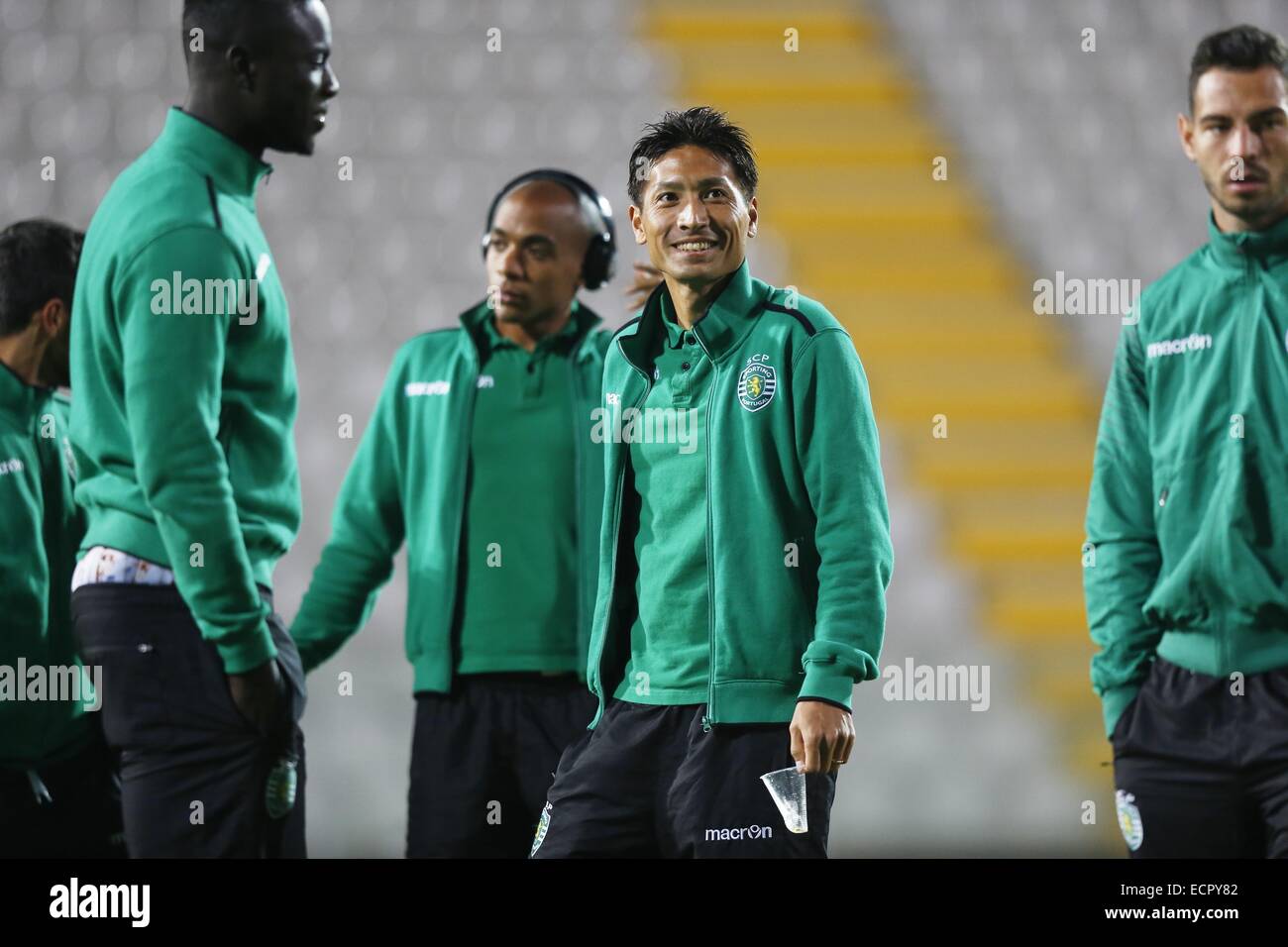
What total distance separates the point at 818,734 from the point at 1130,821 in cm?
67

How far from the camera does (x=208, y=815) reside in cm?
200

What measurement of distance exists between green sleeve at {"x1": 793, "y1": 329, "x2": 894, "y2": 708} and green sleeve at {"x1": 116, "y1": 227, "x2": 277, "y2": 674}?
705mm

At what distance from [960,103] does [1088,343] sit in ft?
2.78

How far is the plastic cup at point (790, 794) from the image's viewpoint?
5.80 feet

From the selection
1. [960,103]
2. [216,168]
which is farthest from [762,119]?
[216,168]

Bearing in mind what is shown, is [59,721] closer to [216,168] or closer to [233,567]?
[233,567]

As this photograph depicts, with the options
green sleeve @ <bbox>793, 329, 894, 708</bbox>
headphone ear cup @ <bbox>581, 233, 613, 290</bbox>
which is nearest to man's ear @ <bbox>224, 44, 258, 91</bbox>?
headphone ear cup @ <bbox>581, 233, 613, 290</bbox>

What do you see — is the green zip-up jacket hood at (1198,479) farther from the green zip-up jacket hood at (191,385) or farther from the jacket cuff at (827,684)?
the green zip-up jacket hood at (191,385)

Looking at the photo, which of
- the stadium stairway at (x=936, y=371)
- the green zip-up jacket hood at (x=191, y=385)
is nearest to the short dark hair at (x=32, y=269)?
the green zip-up jacket hood at (x=191, y=385)

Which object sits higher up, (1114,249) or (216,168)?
(1114,249)

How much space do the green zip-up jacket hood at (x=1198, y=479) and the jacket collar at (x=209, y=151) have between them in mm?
1254

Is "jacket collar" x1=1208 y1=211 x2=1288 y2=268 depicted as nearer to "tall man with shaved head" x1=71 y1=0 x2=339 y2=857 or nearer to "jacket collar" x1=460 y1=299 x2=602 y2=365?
"jacket collar" x1=460 y1=299 x2=602 y2=365

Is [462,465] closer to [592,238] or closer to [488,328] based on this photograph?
[488,328]

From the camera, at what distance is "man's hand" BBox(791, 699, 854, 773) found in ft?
5.68
